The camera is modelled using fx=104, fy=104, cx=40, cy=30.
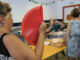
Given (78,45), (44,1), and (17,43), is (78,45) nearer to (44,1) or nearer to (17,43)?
(17,43)

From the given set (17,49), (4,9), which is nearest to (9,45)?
(17,49)

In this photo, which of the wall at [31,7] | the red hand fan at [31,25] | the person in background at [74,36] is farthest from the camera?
the wall at [31,7]

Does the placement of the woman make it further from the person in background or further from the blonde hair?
the person in background

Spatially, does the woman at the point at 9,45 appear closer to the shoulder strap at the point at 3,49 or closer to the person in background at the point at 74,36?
the shoulder strap at the point at 3,49

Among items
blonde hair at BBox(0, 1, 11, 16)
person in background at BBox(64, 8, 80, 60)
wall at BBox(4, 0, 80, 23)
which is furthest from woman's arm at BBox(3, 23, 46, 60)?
wall at BBox(4, 0, 80, 23)

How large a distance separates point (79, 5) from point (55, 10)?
115cm

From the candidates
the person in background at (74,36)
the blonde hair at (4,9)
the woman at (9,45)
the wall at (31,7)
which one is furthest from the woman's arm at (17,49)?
the wall at (31,7)

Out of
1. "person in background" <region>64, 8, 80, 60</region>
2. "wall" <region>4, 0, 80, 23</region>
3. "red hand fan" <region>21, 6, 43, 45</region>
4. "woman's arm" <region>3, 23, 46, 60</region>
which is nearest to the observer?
"woman's arm" <region>3, 23, 46, 60</region>

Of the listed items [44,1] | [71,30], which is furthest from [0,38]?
[44,1]

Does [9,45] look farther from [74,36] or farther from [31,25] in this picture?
[74,36]

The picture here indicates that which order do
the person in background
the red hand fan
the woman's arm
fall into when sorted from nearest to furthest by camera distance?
1. the woman's arm
2. the red hand fan
3. the person in background

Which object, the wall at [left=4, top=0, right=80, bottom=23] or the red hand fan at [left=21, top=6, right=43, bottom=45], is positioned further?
the wall at [left=4, top=0, right=80, bottom=23]

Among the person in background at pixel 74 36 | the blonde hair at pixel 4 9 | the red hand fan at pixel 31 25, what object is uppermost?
the blonde hair at pixel 4 9

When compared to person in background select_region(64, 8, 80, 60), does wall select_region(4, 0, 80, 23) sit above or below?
above
